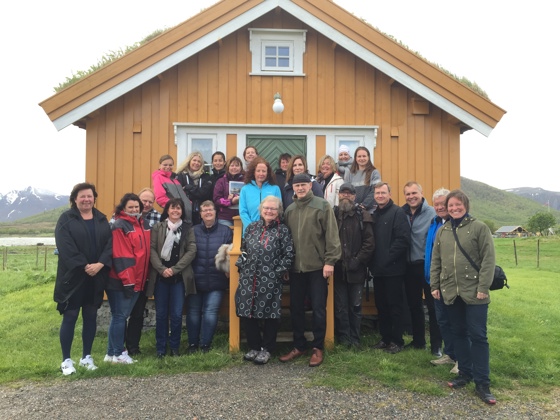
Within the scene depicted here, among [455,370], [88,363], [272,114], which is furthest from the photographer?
[272,114]

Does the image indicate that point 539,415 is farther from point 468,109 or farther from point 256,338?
point 468,109

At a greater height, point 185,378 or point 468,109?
point 468,109

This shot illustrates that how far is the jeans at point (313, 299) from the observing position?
16.3 feet

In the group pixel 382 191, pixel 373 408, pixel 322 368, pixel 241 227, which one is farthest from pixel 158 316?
pixel 382 191

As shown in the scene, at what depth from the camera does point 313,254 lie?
16.1 feet

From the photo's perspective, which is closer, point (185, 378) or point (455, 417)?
point (455, 417)

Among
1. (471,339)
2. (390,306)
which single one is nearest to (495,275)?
(471,339)

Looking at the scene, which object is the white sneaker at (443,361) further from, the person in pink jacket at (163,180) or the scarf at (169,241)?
the person in pink jacket at (163,180)

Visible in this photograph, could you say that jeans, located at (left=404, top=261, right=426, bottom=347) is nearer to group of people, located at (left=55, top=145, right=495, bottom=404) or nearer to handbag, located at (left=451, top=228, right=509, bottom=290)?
group of people, located at (left=55, top=145, right=495, bottom=404)

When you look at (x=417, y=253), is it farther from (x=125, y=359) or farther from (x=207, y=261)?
(x=125, y=359)

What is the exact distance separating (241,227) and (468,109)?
406 cm

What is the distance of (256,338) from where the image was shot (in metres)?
5.13

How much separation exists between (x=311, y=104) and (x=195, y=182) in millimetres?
2598

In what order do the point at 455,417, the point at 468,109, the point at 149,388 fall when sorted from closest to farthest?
the point at 455,417
the point at 149,388
the point at 468,109
